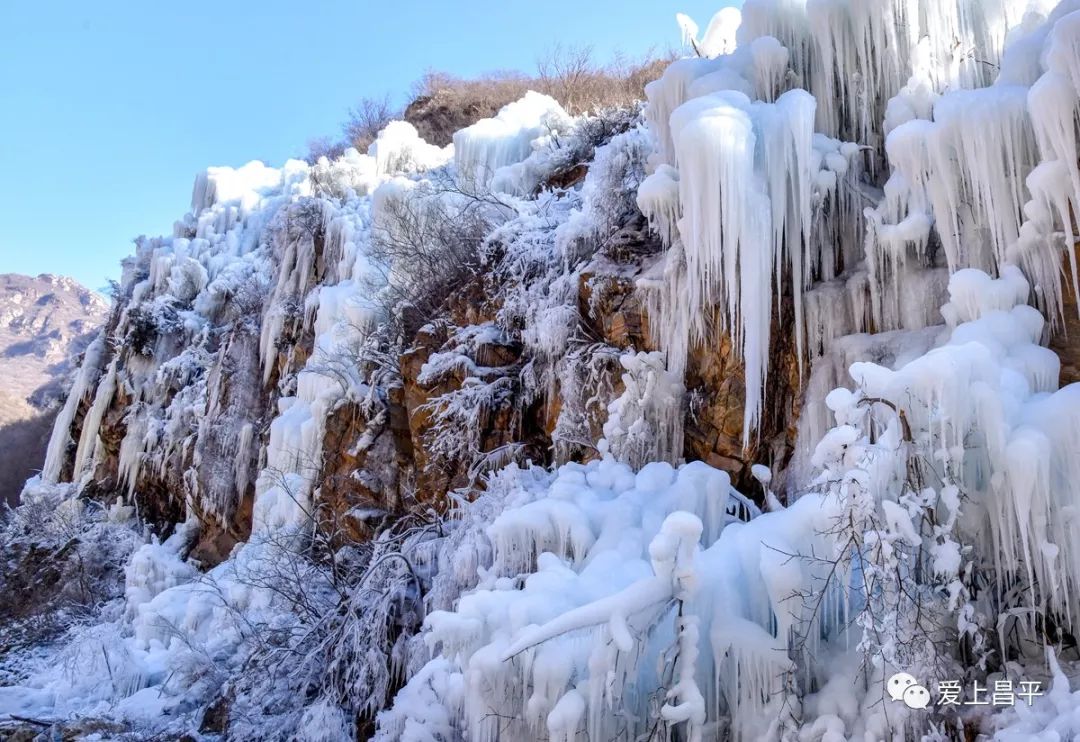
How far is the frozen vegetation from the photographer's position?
3643 mm

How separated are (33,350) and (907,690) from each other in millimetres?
56014

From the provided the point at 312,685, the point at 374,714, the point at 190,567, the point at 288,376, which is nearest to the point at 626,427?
the point at 374,714

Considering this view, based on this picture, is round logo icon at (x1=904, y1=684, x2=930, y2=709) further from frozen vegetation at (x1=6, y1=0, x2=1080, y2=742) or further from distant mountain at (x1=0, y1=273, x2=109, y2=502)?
distant mountain at (x1=0, y1=273, x2=109, y2=502)

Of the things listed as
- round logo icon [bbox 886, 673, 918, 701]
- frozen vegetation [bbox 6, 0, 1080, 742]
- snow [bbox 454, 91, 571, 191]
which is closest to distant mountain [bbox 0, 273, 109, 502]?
frozen vegetation [bbox 6, 0, 1080, 742]

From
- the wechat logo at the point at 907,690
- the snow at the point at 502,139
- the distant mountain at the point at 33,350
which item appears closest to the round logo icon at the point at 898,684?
the wechat logo at the point at 907,690

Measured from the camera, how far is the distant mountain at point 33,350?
1053 inches

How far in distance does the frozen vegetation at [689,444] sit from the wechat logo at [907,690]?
0.04m

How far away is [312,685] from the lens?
21.9 feet

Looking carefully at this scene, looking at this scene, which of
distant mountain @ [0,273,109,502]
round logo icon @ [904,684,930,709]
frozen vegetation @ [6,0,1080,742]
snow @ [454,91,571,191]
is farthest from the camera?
distant mountain @ [0,273,109,502]

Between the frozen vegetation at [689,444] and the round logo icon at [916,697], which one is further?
the frozen vegetation at [689,444]

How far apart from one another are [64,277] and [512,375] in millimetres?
60142

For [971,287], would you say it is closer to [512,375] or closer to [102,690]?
[512,375]

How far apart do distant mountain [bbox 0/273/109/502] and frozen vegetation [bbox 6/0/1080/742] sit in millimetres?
17965

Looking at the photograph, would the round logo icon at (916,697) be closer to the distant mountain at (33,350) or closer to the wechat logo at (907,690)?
the wechat logo at (907,690)
